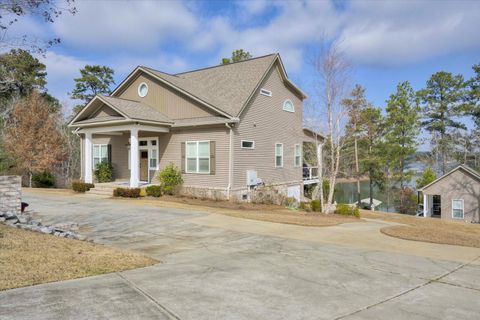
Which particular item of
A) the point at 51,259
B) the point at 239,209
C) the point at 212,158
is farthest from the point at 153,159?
the point at 51,259

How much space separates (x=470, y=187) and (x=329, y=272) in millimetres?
26360

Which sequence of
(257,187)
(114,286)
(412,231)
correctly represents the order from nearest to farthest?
(114,286)
(412,231)
(257,187)

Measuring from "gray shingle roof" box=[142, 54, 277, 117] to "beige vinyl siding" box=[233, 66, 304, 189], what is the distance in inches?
24.3

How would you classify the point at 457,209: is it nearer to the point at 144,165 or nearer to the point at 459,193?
the point at 459,193

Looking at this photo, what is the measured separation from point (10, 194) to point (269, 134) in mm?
13170

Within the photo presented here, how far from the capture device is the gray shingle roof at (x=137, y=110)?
17922mm

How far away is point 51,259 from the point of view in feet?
19.0

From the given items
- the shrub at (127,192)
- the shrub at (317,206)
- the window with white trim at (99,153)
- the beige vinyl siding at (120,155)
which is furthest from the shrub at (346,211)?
the window with white trim at (99,153)

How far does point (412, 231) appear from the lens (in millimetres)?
9789

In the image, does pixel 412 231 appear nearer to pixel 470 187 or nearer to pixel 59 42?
pixel 59 42

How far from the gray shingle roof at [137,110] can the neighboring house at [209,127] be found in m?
0.06

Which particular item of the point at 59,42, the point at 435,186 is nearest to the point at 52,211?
the point at 59,42

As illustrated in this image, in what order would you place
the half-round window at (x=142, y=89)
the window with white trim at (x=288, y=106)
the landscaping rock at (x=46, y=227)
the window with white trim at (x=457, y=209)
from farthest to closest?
the window with white trim at (x=457, y=209), the window with white trim at (x=288, y=106), the half-round window at (x=142, y=89), the landscaping rock at (x=46, y=227)

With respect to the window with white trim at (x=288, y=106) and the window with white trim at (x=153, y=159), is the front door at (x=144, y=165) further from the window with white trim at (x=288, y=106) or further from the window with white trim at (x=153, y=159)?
the window with white trim at (x=288, y=106)
